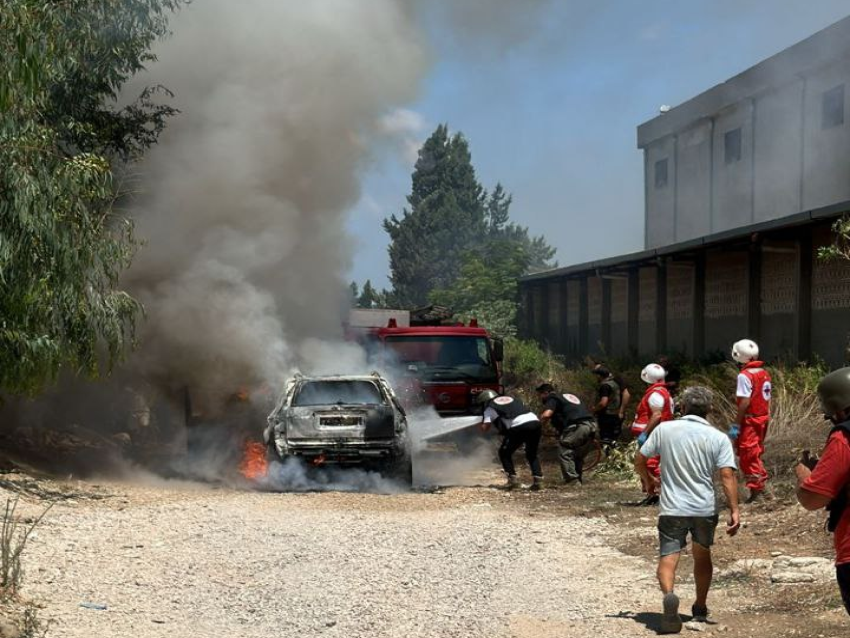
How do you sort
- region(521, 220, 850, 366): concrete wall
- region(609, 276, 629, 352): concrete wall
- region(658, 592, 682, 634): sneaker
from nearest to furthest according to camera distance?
region(658, 592, 682, 634): sneaker, region(521, 220, 850, 366): concrete wall, region(609, 276, 629, 352): concrete wall

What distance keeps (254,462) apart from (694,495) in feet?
30.8

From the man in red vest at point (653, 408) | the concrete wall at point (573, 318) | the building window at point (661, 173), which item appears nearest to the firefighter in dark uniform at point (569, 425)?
the man in red vest at point (653, 408)

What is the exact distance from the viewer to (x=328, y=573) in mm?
8258

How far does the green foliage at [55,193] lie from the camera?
9781 mm

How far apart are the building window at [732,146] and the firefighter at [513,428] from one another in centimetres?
1875

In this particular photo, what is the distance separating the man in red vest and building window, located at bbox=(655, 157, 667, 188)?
80.2 feet

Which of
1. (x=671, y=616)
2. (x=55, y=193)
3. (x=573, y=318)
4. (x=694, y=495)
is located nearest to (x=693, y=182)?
(x=573, y=318)

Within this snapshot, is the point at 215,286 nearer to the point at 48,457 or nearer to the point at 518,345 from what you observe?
the point at 48,457

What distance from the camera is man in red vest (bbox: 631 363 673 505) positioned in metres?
11.5

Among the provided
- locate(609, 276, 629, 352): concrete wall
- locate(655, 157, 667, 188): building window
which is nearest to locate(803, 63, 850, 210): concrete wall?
locate(609, 276, 629, 352): concrete wall

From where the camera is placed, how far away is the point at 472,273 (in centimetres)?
4266

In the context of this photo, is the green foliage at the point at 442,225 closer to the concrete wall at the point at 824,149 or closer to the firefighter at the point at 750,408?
the concrete wall at the point at 824,149

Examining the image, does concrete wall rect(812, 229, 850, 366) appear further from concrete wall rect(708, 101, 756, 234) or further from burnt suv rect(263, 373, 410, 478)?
concrete wall rect(708, 101, 756, 234)

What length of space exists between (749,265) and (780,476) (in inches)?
385
